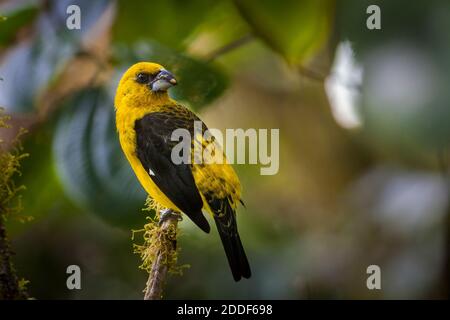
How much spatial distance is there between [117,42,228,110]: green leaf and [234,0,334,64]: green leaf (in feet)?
0.68

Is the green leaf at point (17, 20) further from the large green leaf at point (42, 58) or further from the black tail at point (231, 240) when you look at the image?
the black tail at point (231, 240)

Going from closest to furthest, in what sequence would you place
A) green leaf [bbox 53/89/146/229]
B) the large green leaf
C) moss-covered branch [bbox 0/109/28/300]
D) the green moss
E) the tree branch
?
moss-covered branch [bbox 0/109/28/300] → the tree branch → the green moss → green leaf [bbox 53/89/146/229] → the large green leaf

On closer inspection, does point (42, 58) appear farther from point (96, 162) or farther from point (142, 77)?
point (142, 77)

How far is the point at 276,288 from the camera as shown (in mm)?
1862

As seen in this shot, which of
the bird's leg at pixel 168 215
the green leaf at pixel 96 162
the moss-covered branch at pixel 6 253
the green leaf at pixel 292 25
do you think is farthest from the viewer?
the green leaf at pixel 292 25

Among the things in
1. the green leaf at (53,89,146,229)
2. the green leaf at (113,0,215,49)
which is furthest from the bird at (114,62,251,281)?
the green leaf at (113,0,215,49)

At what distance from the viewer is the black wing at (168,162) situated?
3.60 feet

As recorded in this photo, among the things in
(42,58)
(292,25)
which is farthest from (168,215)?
(292,25)

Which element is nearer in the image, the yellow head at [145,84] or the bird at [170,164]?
the bird at [170,164]

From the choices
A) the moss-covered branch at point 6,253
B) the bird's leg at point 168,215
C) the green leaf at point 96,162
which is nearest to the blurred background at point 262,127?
the green leaf at point 96,162

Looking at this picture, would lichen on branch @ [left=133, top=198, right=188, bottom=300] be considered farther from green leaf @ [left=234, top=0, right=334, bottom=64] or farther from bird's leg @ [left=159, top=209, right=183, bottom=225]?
green leaf @ [left=234, top=0, right=334, bottom=64]

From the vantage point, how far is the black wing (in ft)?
3.60
